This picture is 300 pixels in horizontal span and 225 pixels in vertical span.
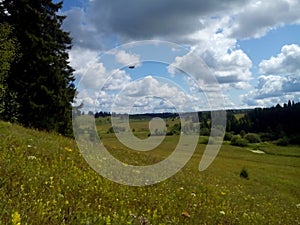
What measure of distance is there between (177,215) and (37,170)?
296 cm

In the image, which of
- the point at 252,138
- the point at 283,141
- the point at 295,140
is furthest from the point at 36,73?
the point at 295,140

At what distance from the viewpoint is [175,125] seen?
16281 millimetres

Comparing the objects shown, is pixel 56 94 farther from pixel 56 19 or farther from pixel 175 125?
pixel 175 125

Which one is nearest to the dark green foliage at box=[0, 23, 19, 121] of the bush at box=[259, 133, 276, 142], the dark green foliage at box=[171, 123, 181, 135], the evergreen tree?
the evergreen tree

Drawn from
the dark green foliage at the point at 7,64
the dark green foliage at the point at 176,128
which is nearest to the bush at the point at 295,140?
the dark green foliage at the point at 7,64

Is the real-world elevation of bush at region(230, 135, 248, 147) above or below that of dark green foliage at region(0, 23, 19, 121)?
below

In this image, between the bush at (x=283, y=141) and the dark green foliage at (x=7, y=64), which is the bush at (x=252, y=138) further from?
the dark green foliage at (x=7, y=64)

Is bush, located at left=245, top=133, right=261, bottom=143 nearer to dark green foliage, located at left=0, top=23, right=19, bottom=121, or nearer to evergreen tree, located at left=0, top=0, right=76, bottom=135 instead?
evergreen tree, located at left=0, top=0, right=76, bottom=135

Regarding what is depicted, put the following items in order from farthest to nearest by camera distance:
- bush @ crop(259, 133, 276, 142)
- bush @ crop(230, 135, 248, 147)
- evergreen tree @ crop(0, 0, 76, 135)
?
bush @ crop(259, 133, 276, 142) < bush @ crop(230, 135, 248, 147) < evergreen tree @ crop(0, 0, 76, 135)

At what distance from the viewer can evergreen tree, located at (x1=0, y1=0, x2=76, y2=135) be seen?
3184 cm

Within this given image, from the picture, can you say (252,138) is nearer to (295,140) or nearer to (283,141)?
(283,141)

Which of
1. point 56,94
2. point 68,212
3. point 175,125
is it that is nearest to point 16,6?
point 56,94

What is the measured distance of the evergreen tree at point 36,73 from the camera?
104ft

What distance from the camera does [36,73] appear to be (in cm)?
3250
